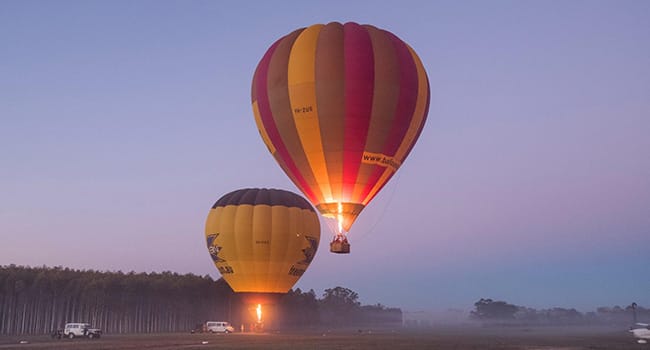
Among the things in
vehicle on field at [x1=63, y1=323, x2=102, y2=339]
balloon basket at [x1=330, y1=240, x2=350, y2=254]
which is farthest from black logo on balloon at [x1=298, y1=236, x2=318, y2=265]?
balloon basket at [x1=330, y1=240, x2=350, y2=254]

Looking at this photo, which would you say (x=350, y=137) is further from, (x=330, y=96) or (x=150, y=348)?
(x=150, y=348)

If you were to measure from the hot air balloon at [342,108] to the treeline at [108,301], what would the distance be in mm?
45226

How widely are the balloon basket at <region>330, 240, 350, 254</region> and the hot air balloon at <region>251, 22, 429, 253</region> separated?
0.26 feet

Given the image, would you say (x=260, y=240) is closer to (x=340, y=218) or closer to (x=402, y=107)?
(x=340, y=218)

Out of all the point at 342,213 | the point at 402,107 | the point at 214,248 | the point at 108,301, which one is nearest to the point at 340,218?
the point at 342,213

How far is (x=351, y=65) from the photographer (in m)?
32.9

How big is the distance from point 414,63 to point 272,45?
874cm

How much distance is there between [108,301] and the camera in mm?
86875

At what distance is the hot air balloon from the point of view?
3275cm

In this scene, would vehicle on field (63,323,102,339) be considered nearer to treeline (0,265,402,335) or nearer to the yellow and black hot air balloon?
the yellow and black hot air balloon

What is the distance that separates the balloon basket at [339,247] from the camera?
103ft

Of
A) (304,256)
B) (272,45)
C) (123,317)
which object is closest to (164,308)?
(123,317)

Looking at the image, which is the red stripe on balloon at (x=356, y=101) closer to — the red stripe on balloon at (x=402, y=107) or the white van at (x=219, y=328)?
the red stripe on balloon at (x=402, y=107)

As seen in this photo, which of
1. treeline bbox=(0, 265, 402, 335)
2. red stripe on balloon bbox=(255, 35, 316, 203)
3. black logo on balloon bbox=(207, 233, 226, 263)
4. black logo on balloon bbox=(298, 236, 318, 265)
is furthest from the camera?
treeline bbox=(0, 265, 402, 335)
